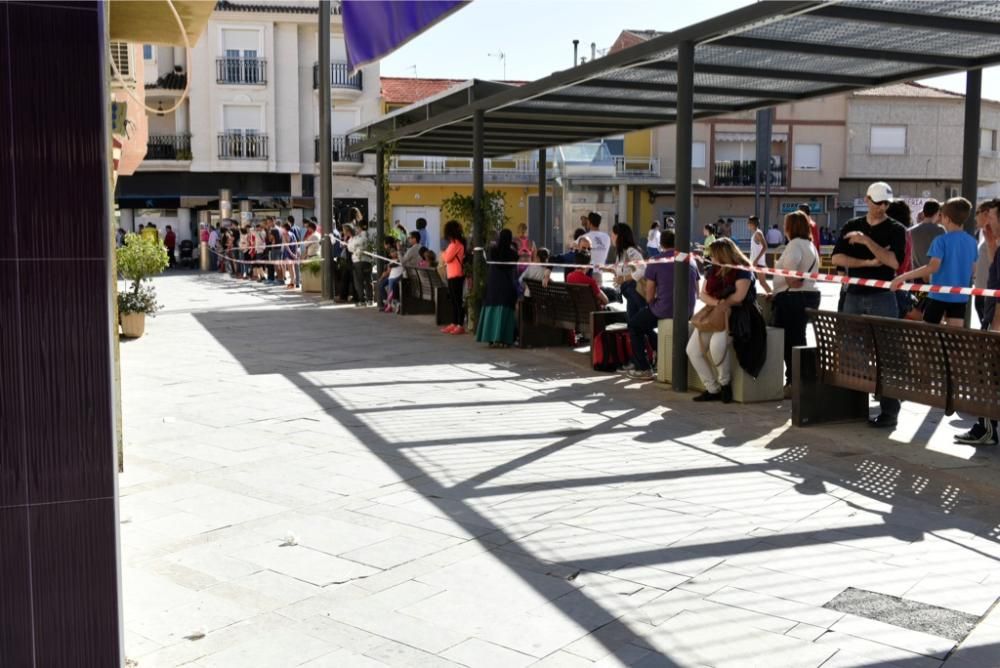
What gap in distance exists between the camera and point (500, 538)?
5371mm

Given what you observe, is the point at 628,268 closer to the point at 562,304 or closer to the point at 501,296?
the point at 562,304

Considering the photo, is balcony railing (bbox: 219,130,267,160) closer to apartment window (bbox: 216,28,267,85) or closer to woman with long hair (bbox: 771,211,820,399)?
apartment window (bbox: 216,28,267,85)

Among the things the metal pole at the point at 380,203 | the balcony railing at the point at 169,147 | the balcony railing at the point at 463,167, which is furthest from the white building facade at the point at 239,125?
the metal pole at the point at 380,203

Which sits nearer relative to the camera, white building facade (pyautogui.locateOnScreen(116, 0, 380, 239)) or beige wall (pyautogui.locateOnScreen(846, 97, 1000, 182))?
white building facade (pyautogui.locateOnScreen(116, 0, 380, 239))

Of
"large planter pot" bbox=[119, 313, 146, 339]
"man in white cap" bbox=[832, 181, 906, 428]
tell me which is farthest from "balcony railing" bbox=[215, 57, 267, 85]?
"man in white cap" bbox=[832, 181, 906, 428]

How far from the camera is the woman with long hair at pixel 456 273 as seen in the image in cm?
1464

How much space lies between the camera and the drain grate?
13.8 feet

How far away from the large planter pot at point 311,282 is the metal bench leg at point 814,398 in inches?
643

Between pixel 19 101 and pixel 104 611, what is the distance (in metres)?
1.52

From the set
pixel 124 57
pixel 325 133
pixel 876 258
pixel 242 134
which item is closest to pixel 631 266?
pixel 876 258

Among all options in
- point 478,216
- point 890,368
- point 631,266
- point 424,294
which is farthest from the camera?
point 424,294

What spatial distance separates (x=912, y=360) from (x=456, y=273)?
8362 millimetres

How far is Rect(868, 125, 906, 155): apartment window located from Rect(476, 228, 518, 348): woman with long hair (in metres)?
45.1

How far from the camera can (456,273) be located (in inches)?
584
